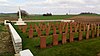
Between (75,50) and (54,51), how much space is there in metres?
0.97

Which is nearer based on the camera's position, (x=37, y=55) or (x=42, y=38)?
(x=37, y=55)

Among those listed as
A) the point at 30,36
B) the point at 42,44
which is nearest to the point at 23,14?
the point at 30,36

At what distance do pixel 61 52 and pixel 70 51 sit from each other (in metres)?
0.42

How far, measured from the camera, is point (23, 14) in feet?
213

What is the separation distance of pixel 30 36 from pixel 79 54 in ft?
21.6

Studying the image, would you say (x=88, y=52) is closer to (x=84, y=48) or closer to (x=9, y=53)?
(x=84, y=48)

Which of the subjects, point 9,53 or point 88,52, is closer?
point 88,52

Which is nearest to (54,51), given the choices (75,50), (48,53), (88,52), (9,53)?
(48,53)

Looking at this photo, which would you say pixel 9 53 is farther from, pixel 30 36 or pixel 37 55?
pixel 30 36

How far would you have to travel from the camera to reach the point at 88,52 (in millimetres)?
8523

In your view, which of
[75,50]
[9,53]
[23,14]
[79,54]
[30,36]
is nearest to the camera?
[79,54]

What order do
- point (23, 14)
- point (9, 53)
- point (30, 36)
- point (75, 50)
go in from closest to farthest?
point (75, 50), point (9, 53), point (30, 36), point (23, 14)

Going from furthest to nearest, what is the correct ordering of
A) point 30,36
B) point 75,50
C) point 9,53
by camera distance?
point 30,36 → point 9,53 → point 75,50

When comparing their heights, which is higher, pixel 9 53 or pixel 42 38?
pixel 42 38
